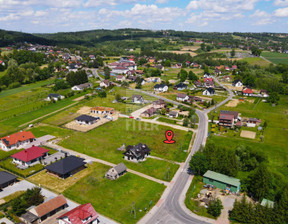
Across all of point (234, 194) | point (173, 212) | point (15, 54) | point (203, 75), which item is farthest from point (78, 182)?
point (15, 54)

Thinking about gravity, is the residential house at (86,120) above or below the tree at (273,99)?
below

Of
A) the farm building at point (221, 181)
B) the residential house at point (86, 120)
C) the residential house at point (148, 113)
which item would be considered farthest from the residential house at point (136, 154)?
the residential house at point (148, 113)

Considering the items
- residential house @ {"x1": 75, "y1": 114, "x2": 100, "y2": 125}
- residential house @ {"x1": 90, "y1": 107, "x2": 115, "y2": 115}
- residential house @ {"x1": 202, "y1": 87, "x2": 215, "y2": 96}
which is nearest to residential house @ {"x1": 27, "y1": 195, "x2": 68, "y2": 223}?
residential house @ {"x1": 75, "y1": 114, "x2": 100, "y2": 125}

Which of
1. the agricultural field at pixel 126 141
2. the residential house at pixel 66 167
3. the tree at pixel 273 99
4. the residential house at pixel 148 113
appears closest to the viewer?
the residential house at pixel 66 167

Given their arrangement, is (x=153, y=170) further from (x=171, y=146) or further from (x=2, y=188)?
Answer: (x=2, y=188)

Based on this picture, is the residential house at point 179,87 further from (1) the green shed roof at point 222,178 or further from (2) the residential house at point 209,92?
(1) the green shed roof at point 222,178

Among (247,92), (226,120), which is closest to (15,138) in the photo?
(226,120)
